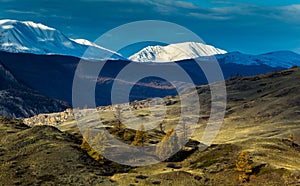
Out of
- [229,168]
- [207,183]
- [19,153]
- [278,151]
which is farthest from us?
[19,153]

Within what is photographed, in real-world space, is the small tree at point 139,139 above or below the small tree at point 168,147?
below

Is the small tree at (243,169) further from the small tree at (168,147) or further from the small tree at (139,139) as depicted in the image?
the small tree at (139,139)

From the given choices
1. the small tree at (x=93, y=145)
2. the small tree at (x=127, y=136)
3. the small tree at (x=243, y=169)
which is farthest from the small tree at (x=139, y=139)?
the small tree at (x=243, y=169)

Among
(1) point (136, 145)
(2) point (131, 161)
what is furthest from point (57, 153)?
(1) point (136, 145)

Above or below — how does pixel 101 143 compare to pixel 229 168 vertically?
below

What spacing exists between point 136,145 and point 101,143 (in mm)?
13643

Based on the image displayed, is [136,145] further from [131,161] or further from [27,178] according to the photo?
[27,178]

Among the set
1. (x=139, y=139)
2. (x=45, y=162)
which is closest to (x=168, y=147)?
(x=139, y=139)

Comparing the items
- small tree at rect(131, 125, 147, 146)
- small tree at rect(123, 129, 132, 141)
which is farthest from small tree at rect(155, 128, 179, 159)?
small tree at rect(123, 129, 132, 141)

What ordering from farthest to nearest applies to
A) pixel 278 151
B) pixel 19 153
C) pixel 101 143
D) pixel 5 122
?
1. pixel 5 122
2. pixel 101 143
3. pixel 19 153
4. pixel 278 151

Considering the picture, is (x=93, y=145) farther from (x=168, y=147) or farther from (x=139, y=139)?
(x=168, y=147)

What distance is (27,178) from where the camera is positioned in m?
103

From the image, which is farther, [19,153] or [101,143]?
[101,143]

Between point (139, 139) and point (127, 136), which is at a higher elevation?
point (139, 139)
